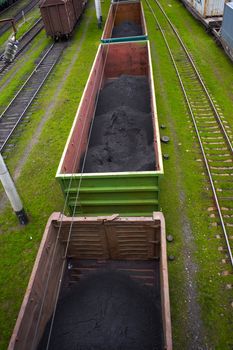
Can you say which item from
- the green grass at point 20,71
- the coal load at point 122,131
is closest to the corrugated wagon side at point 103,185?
the coal load at point 122,131

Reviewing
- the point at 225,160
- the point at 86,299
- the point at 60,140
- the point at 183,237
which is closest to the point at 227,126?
the point at 225,160

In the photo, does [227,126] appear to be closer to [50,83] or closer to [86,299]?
[86,299]

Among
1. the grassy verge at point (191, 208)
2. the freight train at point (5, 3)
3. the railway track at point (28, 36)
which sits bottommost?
the grassy verge at point (191, 208)

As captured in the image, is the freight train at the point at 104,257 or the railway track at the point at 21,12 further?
the railway track at the point at 21,12

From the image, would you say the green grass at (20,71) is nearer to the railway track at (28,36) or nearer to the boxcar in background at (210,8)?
the railway track at (28,36)

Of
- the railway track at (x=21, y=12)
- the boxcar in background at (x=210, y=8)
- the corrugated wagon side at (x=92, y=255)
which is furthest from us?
the railway track at (x=21, y=12)

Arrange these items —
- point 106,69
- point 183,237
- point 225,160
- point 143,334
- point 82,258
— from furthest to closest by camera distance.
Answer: point 106,69, point 225,160, point 183,237, point 82,258, point 143,334
